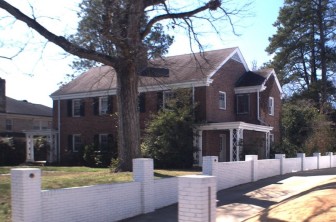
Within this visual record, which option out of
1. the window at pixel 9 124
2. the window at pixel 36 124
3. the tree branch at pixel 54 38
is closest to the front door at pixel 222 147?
the tree branch at pixel 54 38

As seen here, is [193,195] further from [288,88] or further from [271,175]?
[288,88]

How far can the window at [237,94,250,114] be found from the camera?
105 ft

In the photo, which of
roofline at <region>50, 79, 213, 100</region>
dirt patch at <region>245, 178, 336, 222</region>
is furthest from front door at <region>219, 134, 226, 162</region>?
dirt patch at <region>245, 178, 336, 222</region>

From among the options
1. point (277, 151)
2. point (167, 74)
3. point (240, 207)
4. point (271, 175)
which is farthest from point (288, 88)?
point (240, 207)

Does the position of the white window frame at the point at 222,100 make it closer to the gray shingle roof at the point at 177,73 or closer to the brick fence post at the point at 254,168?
the gray shingle roof at the point at 177,73

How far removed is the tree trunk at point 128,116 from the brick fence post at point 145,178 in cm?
633

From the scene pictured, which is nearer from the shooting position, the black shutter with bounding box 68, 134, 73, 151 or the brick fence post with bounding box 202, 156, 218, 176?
the brick fence post with bounding box 202, 156, 218, 176

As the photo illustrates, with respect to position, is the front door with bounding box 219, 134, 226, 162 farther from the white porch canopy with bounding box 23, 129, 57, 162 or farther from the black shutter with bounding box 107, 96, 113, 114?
the white porch canopy with bounding box 23, 129, 57, 162

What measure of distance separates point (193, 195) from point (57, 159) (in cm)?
2993

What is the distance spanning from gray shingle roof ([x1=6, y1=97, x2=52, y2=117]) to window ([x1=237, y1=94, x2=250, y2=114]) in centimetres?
2626

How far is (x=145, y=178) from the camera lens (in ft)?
41.4

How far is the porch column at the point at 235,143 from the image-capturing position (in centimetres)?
2761

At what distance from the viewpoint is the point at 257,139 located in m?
29.0

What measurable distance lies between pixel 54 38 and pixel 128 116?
166 inches
